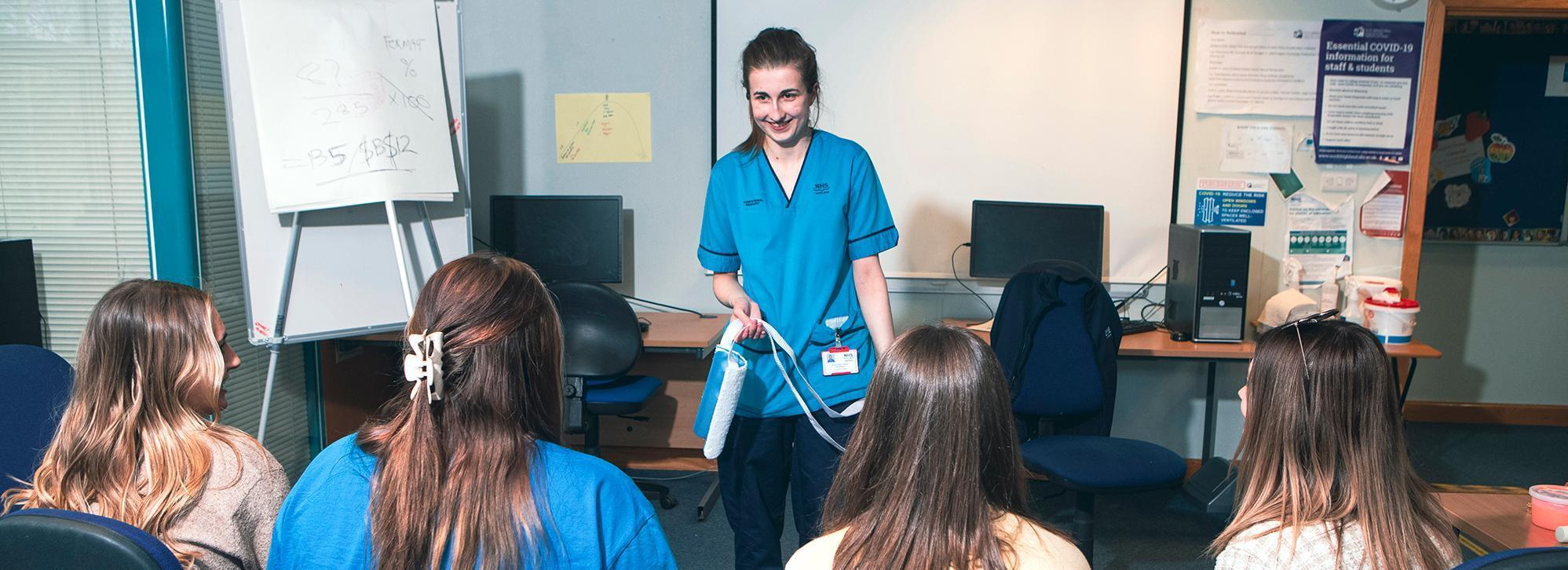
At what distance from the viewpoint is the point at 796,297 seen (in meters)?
1.96

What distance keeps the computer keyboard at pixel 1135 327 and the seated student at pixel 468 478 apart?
260 cm

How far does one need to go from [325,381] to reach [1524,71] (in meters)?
5.11

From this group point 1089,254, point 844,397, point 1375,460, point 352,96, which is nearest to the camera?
point 1375,460

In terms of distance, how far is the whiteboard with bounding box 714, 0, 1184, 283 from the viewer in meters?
3.47

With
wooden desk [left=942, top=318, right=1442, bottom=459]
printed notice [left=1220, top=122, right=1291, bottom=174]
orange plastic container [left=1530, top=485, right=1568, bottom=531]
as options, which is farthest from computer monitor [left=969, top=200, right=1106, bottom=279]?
orange plastic container [left=1530, top=485, right=1568, bottom=531]

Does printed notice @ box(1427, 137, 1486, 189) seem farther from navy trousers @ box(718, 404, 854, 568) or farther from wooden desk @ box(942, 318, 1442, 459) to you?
navy trousers @ box(718, 404, 854, 568)

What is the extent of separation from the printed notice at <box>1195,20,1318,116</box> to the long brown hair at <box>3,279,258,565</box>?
10.5 feet

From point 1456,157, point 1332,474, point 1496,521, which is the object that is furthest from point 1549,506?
point 1456,157

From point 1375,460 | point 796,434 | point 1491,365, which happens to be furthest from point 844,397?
point 1491,365

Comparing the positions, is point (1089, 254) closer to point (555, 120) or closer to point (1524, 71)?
point (555, 120)

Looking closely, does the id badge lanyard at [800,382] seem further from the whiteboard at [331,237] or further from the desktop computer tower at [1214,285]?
the desktop computer tower at [1214,285]

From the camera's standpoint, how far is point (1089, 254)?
3.42 metres

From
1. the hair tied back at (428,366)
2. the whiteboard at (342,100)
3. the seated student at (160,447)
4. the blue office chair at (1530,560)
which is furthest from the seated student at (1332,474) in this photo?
the whiteboard at (342,100)

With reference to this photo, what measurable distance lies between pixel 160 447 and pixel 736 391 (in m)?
0.91
